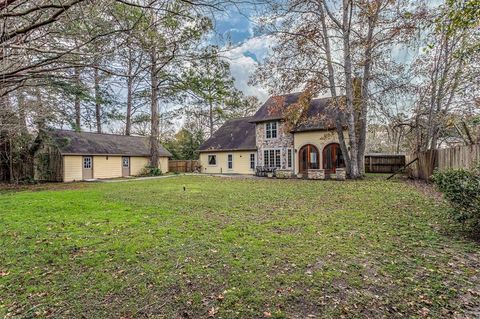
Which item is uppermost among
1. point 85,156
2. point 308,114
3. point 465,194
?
point 308,114

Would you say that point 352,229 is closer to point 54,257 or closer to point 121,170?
point 54,257

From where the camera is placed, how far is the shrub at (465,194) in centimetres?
451

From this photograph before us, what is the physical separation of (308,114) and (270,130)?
11.0 ft

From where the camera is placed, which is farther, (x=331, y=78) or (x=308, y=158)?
(x=308, y=158)

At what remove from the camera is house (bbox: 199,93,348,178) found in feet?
62.2

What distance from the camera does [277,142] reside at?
21438mm

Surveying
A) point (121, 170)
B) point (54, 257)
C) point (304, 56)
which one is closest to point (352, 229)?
point (54, 257)

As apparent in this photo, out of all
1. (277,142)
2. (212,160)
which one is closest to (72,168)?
(212,160)

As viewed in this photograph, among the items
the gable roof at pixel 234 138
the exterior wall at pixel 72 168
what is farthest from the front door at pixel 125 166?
the gable roof at pixel 234 138

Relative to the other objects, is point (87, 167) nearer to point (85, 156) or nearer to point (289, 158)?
point (85, 156)

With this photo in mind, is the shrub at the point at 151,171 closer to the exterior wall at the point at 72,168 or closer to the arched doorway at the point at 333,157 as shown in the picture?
the exterior wall at the point at 72,168

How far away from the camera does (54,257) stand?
4309 mm

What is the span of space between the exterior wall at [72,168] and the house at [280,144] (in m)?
10.6

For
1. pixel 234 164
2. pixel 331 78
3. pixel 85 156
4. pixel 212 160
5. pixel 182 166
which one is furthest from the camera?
pixel 182 166
